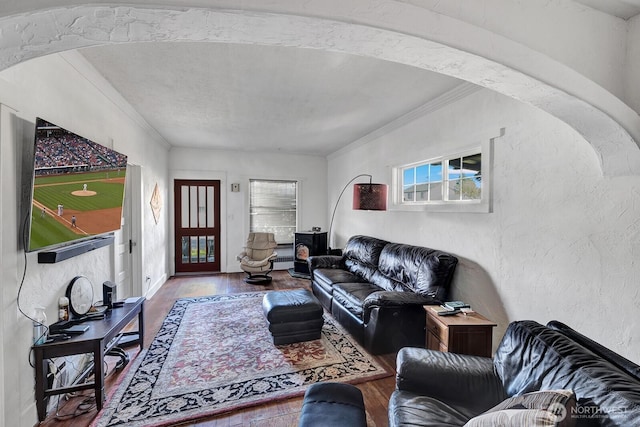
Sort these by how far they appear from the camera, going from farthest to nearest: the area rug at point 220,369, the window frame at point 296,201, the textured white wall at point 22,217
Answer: the window frame at point 296,201, the area rug at point 220,369, the textured white wall at point 22,217

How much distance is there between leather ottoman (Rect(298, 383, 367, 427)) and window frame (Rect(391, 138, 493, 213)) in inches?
78.6

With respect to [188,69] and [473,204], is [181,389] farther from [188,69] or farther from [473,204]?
[473,204]

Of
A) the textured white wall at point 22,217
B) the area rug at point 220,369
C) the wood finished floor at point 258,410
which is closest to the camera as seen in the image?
the textured white wall at point 22,217

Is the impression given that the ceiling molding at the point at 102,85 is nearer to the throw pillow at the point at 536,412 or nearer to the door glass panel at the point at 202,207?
the door glass panel at the point at 202,207

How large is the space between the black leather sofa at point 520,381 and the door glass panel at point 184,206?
533 cm

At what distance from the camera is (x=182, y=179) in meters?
5.66

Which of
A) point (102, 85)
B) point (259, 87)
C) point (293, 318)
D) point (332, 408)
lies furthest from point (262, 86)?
point (332, 408)

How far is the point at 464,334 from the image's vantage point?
6.86 ft

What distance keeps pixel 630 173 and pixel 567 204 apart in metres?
0.38

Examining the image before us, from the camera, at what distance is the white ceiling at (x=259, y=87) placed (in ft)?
7.24

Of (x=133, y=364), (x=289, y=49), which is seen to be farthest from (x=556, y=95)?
(x=133, y=364)

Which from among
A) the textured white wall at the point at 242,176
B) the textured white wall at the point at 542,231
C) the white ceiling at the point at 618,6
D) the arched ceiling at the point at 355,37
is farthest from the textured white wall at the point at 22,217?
the textured white wall at the point at 542,231

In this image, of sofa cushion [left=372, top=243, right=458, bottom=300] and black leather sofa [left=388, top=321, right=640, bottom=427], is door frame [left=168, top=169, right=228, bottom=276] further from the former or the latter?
black leather sofa [left=388, top=321, right=640, bottom=427]

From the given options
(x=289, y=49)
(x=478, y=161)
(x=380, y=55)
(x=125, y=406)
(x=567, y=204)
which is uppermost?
(x=289, y=49)
